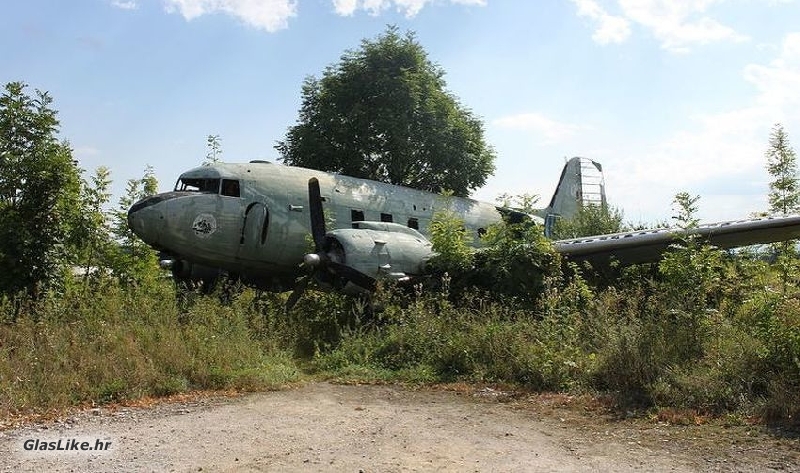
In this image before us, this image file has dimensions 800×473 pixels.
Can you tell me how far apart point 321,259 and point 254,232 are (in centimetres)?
240

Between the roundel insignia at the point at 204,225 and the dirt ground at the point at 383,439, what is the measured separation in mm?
5523

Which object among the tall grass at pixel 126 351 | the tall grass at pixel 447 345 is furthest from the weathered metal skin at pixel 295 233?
the tall grass at pixel 126 351

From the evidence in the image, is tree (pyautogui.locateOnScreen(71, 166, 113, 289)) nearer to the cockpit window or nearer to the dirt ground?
the cockpit window

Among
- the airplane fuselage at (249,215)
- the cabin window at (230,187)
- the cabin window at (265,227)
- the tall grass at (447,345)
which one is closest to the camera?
the tall grass at (447,345)

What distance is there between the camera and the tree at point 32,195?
1049cm

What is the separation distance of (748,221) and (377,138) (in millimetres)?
12458

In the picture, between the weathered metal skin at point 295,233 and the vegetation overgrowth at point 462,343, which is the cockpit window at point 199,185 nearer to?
the weathered metal skin at point 295,233

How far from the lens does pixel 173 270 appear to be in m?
13.6

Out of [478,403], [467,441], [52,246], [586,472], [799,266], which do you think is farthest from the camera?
[52,246]

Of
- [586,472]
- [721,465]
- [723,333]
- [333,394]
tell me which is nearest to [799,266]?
[723,333]

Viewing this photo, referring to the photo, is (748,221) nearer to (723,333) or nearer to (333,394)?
(723,333)

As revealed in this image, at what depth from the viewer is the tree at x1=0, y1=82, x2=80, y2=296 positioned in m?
10.5

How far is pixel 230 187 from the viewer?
12945 millimetres

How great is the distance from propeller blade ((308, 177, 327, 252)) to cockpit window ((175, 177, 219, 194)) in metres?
2.02
